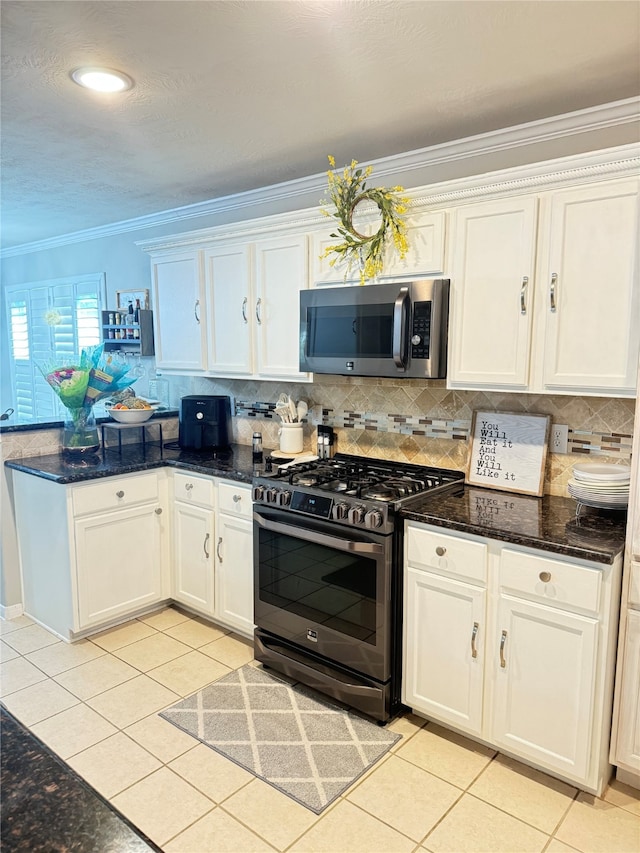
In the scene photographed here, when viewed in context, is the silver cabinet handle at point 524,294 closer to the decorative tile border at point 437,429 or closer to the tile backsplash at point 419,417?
the tile backsplash at point 419,417

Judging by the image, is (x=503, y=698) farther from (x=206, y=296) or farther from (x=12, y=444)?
(x=12, y=444)

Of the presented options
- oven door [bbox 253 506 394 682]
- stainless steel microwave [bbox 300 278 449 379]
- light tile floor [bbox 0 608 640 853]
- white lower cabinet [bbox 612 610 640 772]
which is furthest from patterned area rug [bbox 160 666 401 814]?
stainless steel microwave [bbox 300 278 449 379]

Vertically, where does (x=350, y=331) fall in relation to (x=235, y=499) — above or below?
above

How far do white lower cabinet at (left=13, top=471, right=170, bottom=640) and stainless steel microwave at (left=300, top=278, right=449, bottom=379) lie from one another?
4.07ft

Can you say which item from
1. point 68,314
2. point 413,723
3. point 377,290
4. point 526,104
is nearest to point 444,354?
point 377,290

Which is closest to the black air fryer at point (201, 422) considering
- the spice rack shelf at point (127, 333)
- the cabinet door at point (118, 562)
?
the cabinet door at point (118, 562)

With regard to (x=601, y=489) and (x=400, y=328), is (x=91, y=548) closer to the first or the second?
(x=400, y=328)

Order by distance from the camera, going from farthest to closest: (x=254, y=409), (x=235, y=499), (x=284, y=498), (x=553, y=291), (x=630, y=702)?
(x=254, y=409) → (x=235, y=499) → (x=284, y=498) → (x=553, y=291) → (x=630, y=702)

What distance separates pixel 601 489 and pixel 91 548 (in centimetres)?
247

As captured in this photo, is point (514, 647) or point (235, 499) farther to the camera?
point (235, 499)

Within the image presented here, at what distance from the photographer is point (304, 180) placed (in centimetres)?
345

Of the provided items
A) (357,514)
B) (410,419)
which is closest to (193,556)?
(357,514)

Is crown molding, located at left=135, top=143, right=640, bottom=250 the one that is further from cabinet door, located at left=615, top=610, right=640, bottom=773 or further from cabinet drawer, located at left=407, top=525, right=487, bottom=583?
cabinet door, located at left=615, top=610, right=640, bottom=773

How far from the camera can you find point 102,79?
7.19 ft
